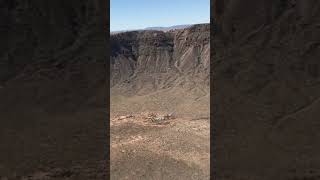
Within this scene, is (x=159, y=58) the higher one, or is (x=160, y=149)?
(x=159, y=58)

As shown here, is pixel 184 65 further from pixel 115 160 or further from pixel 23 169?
pixel 23 169

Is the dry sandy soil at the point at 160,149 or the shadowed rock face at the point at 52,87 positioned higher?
the shadowed rock face at the point at 52,87

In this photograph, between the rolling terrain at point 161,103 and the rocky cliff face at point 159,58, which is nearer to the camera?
the rolling terrain at point 161,103
